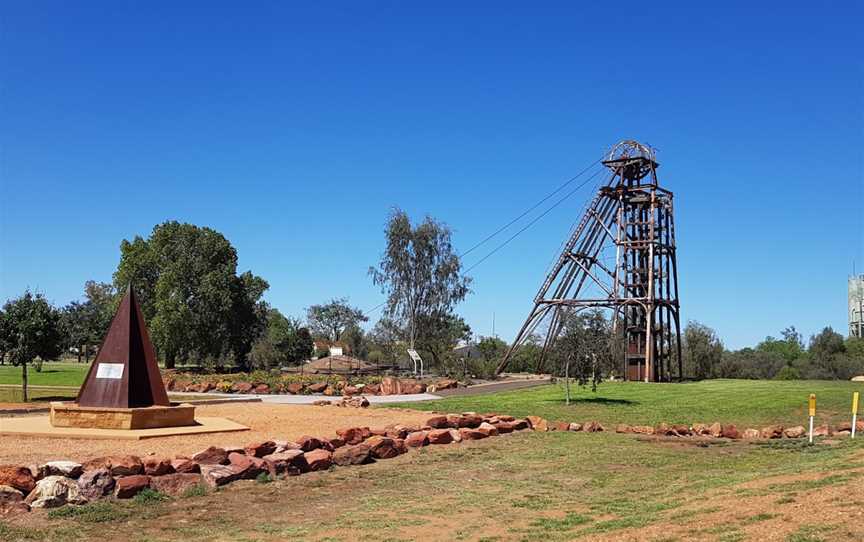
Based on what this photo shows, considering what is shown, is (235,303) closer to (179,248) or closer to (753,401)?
(179,248)

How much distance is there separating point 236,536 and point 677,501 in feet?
19.5

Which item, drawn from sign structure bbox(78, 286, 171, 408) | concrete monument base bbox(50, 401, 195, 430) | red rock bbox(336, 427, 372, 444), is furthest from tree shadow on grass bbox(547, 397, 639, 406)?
sign structure bbox(78, 286, 171, 408)

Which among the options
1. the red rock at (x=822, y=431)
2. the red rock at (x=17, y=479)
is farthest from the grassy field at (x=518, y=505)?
the red rock at (x=822, y=431)

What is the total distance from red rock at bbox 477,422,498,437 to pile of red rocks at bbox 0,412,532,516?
186 cm

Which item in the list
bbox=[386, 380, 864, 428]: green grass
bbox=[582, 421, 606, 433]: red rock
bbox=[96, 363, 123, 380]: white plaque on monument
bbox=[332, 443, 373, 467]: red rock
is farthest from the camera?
bbox=[386, 380, 864, 428]: green grass

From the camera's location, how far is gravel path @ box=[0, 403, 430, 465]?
15734mm

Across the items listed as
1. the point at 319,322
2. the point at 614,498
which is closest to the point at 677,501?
the point at 614,498

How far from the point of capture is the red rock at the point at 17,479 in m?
11.4

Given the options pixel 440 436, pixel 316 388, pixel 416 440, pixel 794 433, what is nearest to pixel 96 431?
pixel 416 440

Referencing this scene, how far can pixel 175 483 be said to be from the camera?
12461 millimetres

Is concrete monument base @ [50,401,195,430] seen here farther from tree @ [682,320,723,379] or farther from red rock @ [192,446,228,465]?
tree @ [682,320,723,379]

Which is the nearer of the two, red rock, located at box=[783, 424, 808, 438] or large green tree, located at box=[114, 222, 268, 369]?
red rock, located at box=[783, 424, 808, 438]

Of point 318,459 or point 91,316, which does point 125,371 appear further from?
point 91,316

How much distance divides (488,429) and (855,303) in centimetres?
7366
